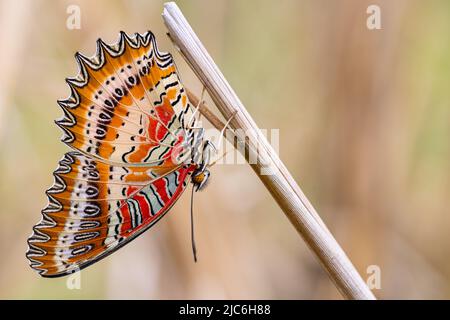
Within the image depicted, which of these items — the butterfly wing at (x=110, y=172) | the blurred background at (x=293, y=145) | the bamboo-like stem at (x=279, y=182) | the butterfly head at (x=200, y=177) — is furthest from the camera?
the blurred background at (x=293, y=145)

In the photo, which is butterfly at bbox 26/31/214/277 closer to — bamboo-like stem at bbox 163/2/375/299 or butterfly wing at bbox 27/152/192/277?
butterfly wing at bbox 27/152/192/277

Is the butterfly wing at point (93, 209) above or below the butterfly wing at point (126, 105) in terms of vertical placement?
below

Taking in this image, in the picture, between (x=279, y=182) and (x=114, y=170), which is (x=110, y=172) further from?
(x=279, y=182)

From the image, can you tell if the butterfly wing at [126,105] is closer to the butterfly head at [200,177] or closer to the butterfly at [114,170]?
the butterfly at [114,170]

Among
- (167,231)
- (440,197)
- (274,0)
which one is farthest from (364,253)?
(274,0)

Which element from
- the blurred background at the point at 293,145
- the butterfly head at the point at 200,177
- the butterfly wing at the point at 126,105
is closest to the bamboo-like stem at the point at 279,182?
the butterfly wing at the point at 126,105

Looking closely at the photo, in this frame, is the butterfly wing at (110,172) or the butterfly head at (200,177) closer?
the butterfly wing at (110,172)
